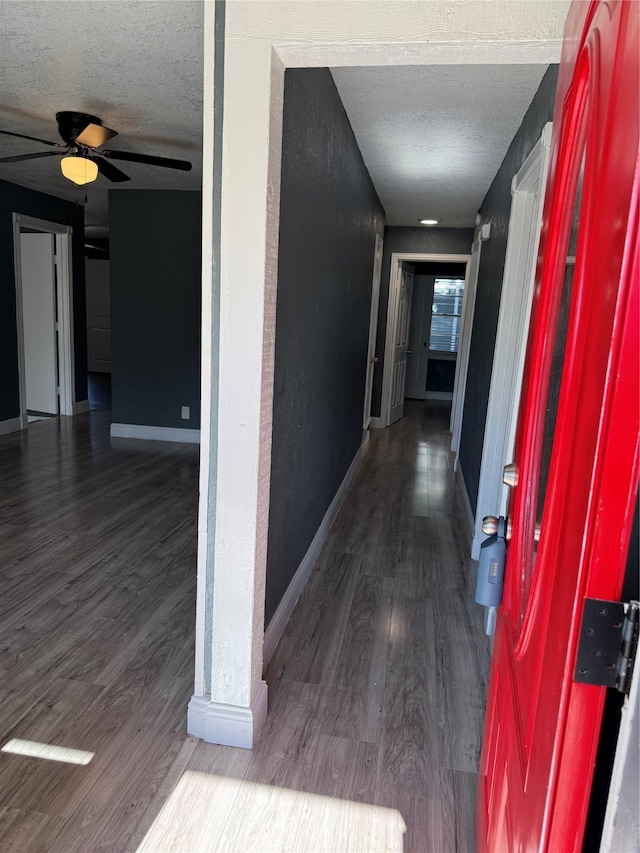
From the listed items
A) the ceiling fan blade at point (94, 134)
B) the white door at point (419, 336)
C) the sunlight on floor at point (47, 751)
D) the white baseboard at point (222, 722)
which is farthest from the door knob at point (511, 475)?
the white door at point (419, 336)

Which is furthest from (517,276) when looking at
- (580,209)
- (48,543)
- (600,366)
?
(48,543)

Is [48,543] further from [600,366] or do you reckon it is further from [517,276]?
[600,366]

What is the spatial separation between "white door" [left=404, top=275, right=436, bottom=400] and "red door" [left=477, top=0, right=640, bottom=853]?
8.44 m

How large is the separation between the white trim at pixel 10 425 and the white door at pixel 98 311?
16.6ft

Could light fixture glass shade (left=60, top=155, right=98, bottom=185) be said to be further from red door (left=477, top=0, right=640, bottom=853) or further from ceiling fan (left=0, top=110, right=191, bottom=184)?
red door (left=477, top=0, right=640, bottom=853)

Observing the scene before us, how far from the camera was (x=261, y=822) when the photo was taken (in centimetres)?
154

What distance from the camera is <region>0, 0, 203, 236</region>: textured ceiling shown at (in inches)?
85.6

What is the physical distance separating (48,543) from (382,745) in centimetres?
226

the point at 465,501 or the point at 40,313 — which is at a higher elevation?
the point at 40,313

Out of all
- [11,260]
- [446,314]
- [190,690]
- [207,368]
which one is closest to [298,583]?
[190,690]

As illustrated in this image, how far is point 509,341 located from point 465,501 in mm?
1488

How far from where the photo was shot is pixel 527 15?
1303 mm

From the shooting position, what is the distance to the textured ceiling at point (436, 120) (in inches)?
102

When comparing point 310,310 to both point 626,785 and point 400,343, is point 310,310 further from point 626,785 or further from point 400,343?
point 400,343
